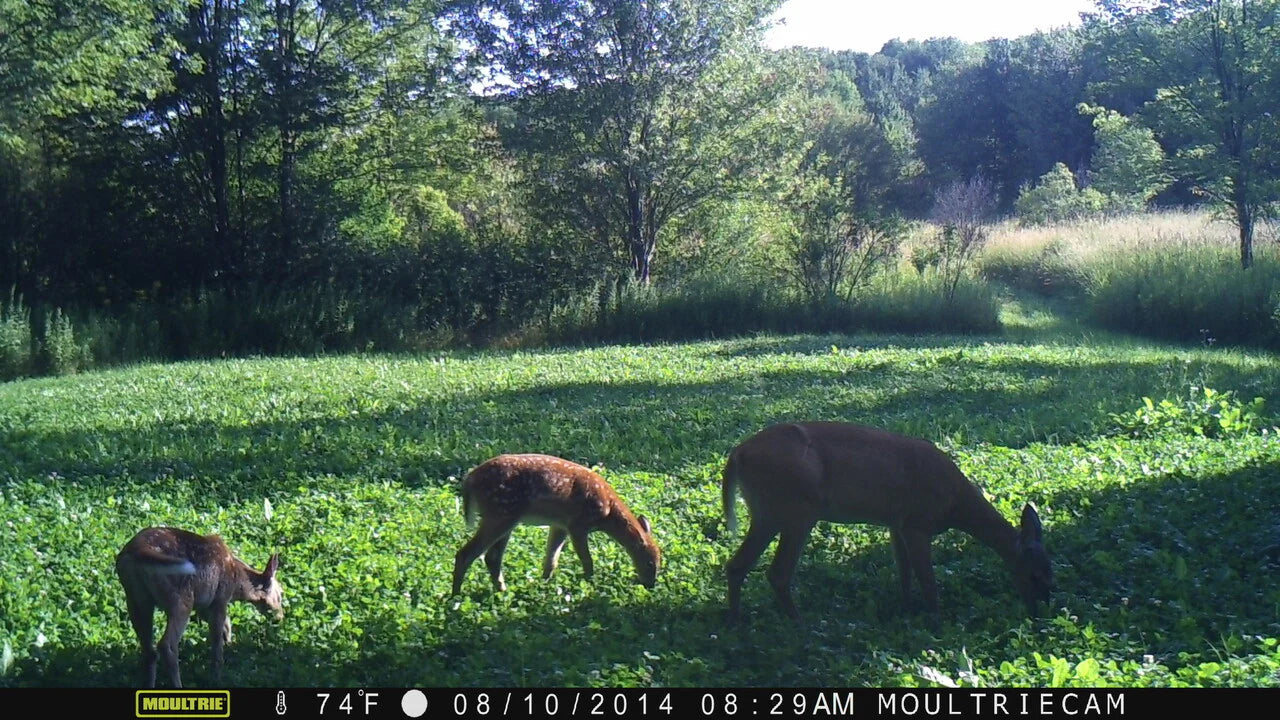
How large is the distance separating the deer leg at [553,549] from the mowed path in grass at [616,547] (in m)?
0.06

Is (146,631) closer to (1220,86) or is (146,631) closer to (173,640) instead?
(173,640)

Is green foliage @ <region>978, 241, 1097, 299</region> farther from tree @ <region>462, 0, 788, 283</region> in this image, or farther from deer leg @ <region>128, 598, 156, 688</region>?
deer leg @ <region>128, 598, 156, 688</region>

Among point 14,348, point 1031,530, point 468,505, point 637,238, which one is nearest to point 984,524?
point 1031,530

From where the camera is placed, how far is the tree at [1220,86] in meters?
19.4

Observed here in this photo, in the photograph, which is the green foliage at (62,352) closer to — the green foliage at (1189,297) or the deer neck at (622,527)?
the deer neck at (622,527)

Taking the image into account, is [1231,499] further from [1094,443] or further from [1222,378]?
[1222,378]

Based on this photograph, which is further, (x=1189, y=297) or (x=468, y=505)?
(x=1189, y=297)

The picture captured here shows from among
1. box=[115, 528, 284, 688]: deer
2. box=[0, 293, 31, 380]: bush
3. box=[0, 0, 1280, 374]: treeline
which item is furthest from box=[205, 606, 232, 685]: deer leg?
box=[0, 0, 1280, 374]: treeline

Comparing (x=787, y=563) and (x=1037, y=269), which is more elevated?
(x=1037, y=269)

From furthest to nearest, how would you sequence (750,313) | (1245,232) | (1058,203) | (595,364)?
(1058,203) → (750,313) → (1245,232) → (595,364)

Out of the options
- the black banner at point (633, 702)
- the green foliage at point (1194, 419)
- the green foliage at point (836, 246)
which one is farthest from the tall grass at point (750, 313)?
the black banner at point (633, 702)

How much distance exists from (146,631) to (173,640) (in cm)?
16

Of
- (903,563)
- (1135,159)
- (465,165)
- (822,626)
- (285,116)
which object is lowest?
(822,626)

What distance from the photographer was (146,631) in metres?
4.46
